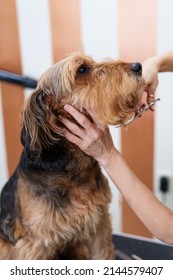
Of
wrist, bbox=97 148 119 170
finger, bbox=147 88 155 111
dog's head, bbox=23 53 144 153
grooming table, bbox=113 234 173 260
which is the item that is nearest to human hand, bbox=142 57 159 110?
finger, bbox=147 88 155 111

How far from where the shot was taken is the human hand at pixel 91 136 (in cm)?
93

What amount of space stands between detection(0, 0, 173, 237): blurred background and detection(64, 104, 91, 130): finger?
609 mm

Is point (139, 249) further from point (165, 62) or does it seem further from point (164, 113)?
point (165, 62)

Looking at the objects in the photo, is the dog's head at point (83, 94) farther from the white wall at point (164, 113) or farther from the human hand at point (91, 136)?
the white wall at point (164, 113)

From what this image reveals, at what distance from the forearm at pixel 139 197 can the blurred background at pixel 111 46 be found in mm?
649

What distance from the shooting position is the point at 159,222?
0.94m

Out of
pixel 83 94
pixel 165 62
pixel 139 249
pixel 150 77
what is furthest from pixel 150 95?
pixel 139 249

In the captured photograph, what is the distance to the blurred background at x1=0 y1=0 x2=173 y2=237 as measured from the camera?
1.44m

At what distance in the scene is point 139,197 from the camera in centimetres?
93

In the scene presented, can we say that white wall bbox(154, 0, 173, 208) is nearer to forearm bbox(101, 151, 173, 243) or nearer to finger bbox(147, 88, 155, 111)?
finger bbox(147, 88, 155, 111)

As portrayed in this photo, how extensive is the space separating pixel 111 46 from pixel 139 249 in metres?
0.88

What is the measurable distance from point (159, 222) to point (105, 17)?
90 centimetres
